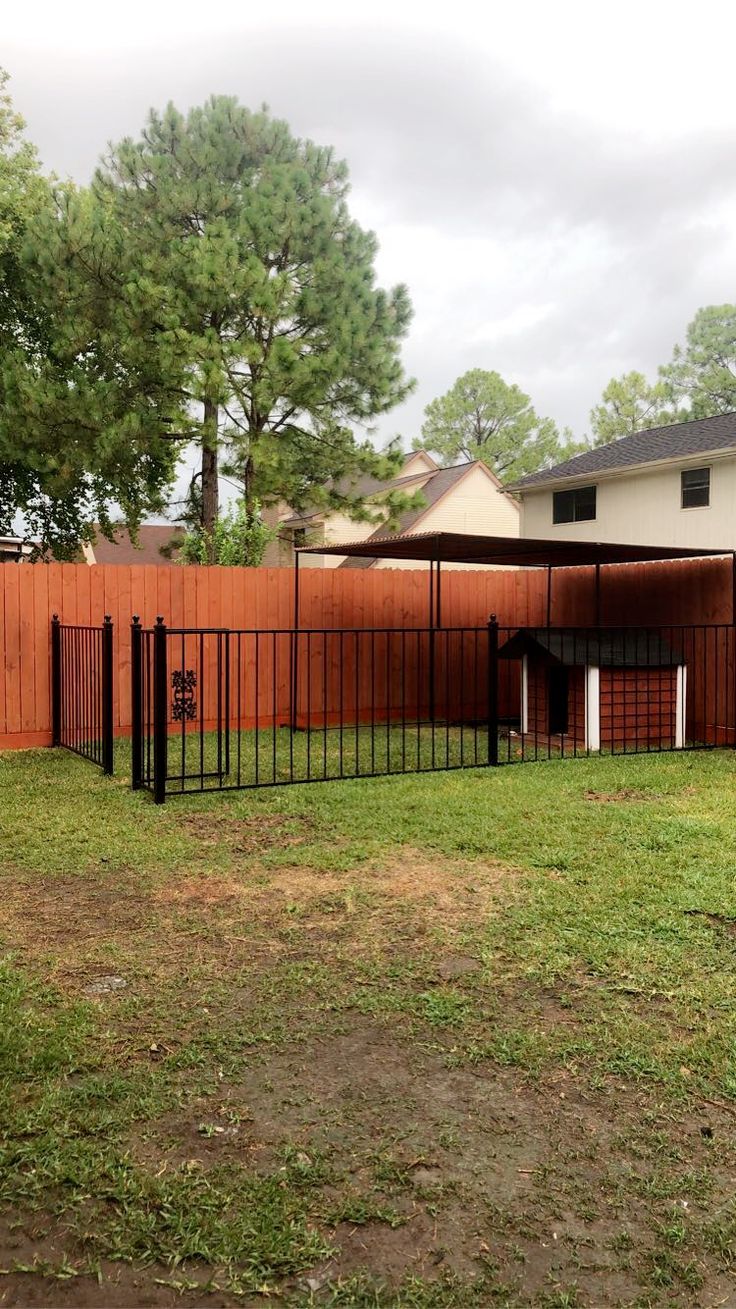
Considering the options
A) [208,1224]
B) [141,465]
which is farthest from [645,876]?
[141,465]

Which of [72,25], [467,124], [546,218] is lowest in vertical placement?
[72,25]

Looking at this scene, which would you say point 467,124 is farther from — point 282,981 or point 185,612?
point 282,981

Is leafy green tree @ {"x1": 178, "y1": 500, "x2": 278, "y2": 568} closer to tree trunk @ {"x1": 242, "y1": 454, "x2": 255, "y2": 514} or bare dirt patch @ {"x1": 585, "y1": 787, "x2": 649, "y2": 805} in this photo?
tree trunk @ {"x1": 242, "y1": 454, "x2": 255, "y2": 514}

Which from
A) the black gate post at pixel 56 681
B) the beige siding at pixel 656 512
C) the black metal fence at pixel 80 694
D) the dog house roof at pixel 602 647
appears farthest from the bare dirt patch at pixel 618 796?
the beige siding at pixel 656 512

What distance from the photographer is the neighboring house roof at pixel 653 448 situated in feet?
49.3

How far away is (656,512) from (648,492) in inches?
17.6

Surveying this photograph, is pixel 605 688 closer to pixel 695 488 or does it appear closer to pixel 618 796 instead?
pixel 618 796

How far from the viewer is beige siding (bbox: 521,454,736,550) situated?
14.5 metres

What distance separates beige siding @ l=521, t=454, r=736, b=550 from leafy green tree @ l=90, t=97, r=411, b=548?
13.2 ft

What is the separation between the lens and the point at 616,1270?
5.67ft

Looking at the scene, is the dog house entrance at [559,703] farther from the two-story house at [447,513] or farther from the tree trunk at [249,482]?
the two-story house at [447,513]

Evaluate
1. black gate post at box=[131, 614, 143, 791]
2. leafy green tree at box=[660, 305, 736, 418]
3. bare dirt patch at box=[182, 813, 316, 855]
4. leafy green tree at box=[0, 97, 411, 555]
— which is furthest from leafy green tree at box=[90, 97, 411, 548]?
leafy green tree at box=[660, 305, 736, 418]

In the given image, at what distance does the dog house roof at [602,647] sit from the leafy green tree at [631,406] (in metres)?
30.4

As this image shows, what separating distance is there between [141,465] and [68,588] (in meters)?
9.14
